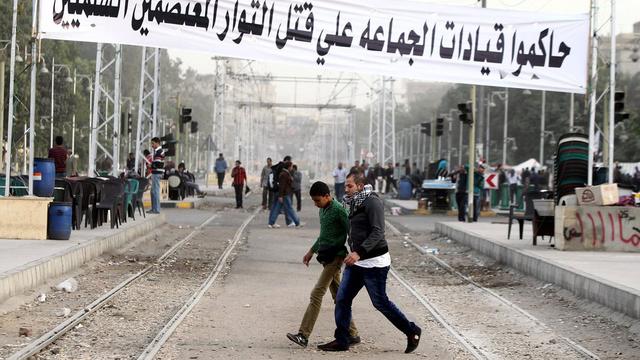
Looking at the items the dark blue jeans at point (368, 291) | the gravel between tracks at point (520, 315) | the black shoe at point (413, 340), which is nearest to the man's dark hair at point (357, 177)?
the dark blue jeans at point (368, 291)

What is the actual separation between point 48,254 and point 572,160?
11080mm

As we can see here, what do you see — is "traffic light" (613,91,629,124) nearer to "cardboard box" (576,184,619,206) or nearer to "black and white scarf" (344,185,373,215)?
"cardboard box" (576,184,619,206)

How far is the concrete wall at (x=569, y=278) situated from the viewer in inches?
553

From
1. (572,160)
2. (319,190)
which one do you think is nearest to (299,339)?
(319,190)

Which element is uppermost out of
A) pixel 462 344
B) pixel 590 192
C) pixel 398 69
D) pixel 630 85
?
pixel 630 85

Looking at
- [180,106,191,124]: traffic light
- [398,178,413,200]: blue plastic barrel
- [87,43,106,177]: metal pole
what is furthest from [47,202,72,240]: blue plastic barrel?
[398,178,413,200]: blue plastic barrel

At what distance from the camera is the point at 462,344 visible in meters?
12.2

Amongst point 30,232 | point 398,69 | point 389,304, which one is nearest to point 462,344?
point 389,304

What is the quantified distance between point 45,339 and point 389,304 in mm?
3293

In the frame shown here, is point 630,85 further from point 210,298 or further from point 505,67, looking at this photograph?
point 210,298

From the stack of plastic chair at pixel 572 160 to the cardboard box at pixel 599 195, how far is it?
2.18 m

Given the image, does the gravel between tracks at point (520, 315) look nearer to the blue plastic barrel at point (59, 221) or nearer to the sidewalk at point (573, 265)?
the sidewalk at point (573, 265)

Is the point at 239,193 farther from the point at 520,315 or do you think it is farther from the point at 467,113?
the point at 520,315

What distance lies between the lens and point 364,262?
36.9 ft
